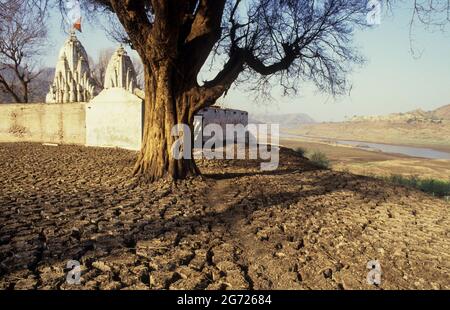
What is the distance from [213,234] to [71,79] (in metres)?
22.6

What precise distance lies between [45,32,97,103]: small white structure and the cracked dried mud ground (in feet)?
53.2

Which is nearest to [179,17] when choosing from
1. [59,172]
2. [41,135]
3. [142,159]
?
[142,159]

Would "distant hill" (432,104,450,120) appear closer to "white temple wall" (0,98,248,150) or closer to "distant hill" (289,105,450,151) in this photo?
"distant hill" (289,105,450,151)

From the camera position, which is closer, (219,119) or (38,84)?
(219,119)

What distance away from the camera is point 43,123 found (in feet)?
57.9

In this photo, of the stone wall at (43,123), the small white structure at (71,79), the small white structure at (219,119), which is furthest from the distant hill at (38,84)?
the small white structure at (219,119)

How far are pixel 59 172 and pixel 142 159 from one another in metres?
2.27

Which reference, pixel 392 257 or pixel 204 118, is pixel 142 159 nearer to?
pixel 392 257

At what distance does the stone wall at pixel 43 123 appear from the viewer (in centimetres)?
1656

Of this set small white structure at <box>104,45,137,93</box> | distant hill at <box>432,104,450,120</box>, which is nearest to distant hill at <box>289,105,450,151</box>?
distant hill at <box>432,104,450,120</box>

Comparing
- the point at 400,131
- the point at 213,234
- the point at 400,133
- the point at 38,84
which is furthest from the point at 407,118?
the point at 213,234

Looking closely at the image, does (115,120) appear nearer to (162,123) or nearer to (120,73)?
(120,73)

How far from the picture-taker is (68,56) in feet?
80.6

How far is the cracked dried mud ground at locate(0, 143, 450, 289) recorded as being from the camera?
10.9 ft
